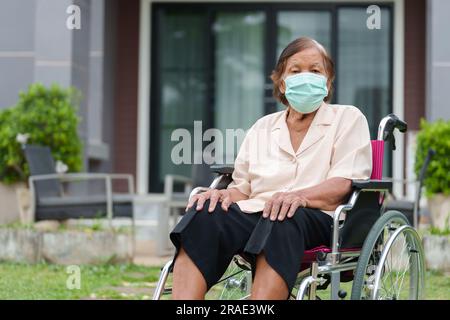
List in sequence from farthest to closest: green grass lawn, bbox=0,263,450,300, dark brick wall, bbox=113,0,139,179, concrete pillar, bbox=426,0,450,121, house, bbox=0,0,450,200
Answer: dark brick wall, bbox=113,0,139,179, house, bbox=0,0,450,200, concrete pillar, bbox=426,0,450,121, green grass lawn, bbox=0,263,450,300

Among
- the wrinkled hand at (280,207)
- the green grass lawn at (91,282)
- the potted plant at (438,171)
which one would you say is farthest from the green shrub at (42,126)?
the wrinkled hand at (280,207)

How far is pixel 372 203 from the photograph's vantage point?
148 inches

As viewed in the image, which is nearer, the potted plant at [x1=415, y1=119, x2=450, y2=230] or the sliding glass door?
the potted plant at [x1=415, y1=119, x2=450, y2=230]

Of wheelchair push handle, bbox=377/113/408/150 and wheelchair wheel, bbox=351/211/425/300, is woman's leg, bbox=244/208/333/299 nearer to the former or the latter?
wheelchair wheel, bbox=351/211/425/300

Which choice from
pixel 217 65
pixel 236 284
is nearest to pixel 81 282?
pixel 236 284

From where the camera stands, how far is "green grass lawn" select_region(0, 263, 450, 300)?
5.36 m

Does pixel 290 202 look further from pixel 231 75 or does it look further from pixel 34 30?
pixel 231 75

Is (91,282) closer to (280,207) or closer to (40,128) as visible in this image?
(40,128)

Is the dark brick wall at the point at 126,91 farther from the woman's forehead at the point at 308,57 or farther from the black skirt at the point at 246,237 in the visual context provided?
the black skirt at the point at 246,237

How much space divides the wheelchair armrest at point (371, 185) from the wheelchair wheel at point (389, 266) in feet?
0.34

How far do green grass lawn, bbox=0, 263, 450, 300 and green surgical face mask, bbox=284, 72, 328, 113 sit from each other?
145cm

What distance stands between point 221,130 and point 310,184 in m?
6.74

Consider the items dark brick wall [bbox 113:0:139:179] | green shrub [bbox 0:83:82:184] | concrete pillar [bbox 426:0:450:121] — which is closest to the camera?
green shrub [bbox 0:83:82:184]

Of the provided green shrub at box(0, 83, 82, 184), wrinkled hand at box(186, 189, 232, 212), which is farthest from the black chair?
wrinkled hand at box(186, 189, 232, 212)
